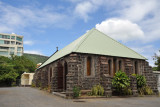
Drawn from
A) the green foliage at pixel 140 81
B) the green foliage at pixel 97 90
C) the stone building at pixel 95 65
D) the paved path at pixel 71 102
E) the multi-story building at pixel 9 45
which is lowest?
the paved path at pixel 71 102

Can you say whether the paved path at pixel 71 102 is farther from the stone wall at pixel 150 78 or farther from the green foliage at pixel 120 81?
the stone wall at pixel 150 78

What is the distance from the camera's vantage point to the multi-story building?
81.1 metres

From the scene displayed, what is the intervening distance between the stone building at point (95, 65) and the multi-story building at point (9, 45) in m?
67.5

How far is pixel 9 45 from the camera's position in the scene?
270 ft

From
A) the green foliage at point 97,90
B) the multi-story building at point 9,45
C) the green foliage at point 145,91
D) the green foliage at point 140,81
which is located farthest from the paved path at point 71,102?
the multi-story building at point 9,45

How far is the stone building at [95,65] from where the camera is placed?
16.8 meters

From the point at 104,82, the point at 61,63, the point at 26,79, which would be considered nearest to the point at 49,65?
the point at 61,63

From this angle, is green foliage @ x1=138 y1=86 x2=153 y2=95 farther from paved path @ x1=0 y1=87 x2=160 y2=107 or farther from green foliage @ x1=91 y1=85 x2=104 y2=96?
green foliage @ x1=91 y1=85 x2=104 y2=96

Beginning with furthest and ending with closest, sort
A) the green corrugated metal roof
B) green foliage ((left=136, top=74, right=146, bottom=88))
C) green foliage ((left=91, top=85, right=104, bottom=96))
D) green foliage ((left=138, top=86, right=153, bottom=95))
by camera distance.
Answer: green foliage ((left=136, top=74, right=146, bottom=88)), green foliage ((left=138, top=86, right=153, bottom=95)), the green corrugated metal roof, green foliage ((left=91, top=85, right=104, bottom=96))

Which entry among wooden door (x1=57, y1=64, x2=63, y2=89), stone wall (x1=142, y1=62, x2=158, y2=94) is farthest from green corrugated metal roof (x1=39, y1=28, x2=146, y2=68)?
wooden door (x1=57, y1=64, x2=63, y2=89)

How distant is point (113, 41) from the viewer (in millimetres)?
23078

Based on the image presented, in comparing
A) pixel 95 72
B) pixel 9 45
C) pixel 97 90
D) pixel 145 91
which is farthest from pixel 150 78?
pixel 9 45

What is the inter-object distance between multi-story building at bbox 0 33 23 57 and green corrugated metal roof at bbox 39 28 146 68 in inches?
2689

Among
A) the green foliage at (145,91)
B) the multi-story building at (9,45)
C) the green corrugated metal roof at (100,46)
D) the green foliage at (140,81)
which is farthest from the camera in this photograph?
the multi-story building at (9,45)
